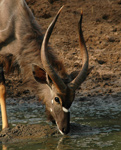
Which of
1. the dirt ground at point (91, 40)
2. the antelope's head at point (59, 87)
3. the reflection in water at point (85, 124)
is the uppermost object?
the antelope's head at point (59, 87)

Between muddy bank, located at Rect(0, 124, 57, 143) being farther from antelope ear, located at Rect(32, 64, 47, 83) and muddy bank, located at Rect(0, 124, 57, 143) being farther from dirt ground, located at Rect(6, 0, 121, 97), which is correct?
dirt ground, located at Rect(6, 0, 121, 97)

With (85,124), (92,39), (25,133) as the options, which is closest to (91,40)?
(92,39)

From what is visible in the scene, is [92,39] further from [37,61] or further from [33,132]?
[33,132]

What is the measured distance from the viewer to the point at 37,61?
6.12 m

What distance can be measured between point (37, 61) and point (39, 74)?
1.40 feet

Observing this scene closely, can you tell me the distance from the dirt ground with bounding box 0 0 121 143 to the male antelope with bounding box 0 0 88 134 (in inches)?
96.0

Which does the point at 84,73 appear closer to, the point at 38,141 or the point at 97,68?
the point at 38,141

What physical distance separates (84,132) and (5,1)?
2589mm

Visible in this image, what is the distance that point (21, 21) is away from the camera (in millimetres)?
6426

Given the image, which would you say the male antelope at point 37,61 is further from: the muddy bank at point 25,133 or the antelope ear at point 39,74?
the muddy bank at point 25,133

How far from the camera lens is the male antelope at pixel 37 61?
5.56m

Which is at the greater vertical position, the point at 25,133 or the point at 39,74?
the point at 39,74

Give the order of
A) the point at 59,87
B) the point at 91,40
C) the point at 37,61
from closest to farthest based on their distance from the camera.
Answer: the point at 59,87, the point at 37,61, the point at 91,40

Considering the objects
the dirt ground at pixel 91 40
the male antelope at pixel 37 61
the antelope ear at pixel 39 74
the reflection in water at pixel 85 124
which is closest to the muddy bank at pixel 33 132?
the reflection in water at pixel 85 124
